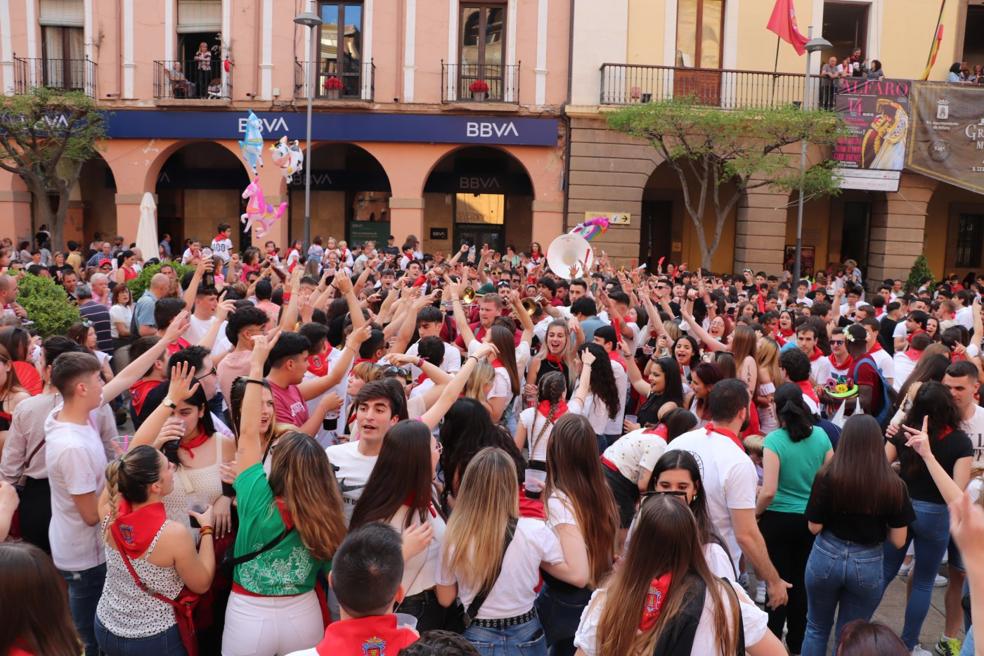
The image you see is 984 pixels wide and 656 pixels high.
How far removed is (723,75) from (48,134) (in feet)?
53.7

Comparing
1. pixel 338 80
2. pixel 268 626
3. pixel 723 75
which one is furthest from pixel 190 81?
pixel 268 626

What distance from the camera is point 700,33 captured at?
72.0 feet

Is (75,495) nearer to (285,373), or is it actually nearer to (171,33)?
(285,373)

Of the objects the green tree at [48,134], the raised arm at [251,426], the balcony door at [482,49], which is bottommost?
the raised arm at [251,426]

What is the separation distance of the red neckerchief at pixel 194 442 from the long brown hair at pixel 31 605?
1475 millimetres

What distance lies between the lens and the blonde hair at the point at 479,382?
5.33 metres

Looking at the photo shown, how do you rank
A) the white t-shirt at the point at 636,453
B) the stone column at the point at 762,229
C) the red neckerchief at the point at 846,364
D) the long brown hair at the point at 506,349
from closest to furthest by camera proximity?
the white t-shirt at the point at 636,453
the long brown hair at the point at 506,349
the red neckerchief at the point at 846,364
the stone column at the point at 762,229

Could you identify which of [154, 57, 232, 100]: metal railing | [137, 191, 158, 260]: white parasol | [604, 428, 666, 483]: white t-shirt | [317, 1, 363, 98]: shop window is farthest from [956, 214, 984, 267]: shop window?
[604, 428, 666, 483]: white t-shirt

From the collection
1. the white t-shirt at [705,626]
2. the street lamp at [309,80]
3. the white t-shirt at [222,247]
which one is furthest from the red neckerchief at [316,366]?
the street lamp at [309,80]

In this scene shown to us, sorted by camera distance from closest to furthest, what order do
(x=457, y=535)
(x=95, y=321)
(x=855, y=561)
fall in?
(x=457, y=535) < (x=855, y=561) < (x=95, y=321)

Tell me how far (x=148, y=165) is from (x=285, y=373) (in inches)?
779

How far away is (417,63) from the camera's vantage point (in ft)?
71.8

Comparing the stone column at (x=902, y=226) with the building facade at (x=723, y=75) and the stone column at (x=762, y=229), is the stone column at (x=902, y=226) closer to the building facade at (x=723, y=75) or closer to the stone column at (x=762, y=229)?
the building facade at (x=723, y=75)

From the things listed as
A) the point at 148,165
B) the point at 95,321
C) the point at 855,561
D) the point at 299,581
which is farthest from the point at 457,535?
the point at 148,165
